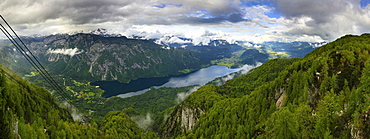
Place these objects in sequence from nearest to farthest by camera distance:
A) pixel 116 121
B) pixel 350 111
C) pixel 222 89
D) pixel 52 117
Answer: pixel 350 111, pixel 52 117, pixel 116 121, pixel 222 89

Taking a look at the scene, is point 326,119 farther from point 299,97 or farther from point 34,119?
point 34,119

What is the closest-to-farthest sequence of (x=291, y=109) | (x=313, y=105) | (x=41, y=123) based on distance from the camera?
(x=313, y=105) → (x=291, y=109) → (x=41, y=123)

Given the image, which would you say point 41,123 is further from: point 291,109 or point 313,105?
point 313,105

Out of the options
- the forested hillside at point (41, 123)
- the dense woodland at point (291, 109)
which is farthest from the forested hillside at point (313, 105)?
the forested hillside at point (41, 123)

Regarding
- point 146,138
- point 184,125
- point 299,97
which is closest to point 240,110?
point 299,97

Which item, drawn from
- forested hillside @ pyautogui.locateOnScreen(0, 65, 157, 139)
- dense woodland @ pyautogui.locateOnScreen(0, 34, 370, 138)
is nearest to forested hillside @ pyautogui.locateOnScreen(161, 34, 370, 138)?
dense woodland @ pyautogui.locateOnScreen(0, 34, 370, 138)

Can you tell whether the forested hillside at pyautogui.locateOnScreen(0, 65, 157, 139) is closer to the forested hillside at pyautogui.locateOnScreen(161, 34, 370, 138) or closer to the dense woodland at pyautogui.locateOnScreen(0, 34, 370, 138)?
the dense woodland at pyautogui.locateOnScreen(0, 34, 370, 138)

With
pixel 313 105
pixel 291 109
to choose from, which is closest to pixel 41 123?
pixel 291 109

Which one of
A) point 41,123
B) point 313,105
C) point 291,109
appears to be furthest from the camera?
point 41,123

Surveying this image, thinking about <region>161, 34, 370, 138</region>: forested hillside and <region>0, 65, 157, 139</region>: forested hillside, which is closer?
<region>161, 34, 370, 138</region>: forested hillside

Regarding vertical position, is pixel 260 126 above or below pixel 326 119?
below

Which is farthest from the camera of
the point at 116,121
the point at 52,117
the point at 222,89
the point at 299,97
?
the point at 222,89
